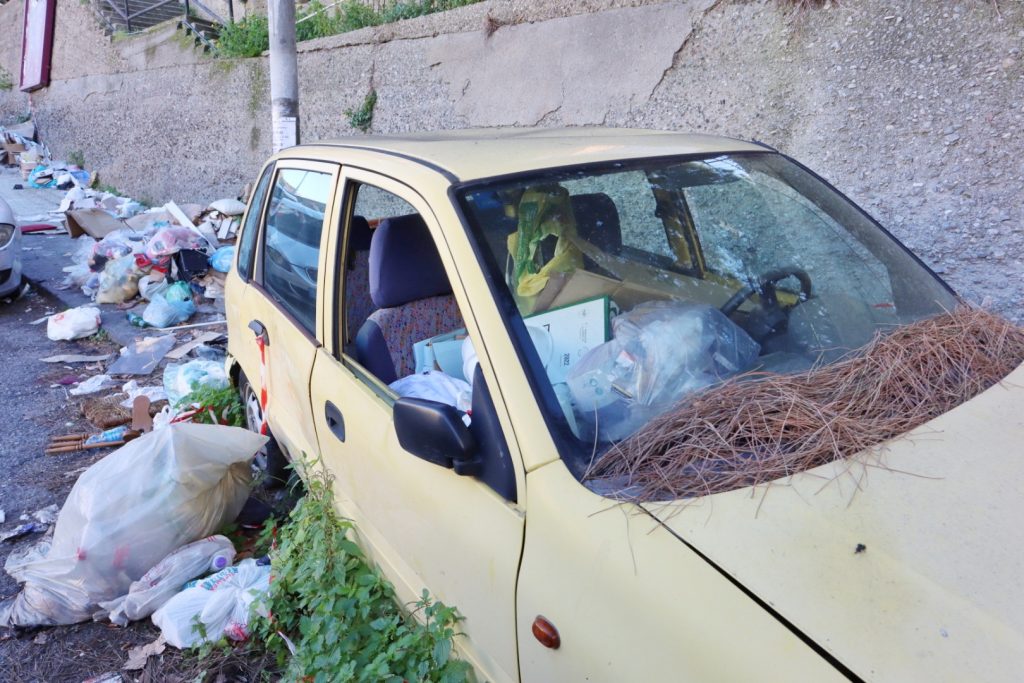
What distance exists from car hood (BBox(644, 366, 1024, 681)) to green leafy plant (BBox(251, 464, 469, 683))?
0.77 m

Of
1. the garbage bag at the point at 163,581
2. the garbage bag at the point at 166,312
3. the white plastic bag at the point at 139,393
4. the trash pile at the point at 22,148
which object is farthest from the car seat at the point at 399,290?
the trash pile at the point at 22,148

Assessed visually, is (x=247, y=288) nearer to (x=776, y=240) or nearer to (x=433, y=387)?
(x=433, y=387)

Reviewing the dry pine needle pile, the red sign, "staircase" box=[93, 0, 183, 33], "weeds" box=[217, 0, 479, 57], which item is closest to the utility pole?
"weeds" box=[217, 0, 479, 57]

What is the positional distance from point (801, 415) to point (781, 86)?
11.9 ft

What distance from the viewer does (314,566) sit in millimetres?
2186

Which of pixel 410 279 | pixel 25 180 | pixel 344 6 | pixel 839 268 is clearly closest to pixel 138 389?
Answer: pixel 410 279

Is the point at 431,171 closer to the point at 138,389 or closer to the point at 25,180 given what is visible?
the point at 138,389

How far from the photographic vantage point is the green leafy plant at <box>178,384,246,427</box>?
12.9 ft

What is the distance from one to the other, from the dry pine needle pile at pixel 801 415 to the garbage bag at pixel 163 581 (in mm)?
1997

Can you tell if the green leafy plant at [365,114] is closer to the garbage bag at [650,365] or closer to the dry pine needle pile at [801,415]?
the garbage bag at [650,365]

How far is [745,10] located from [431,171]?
367 centimetres

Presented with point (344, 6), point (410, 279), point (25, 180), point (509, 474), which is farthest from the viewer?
point (25, 180)

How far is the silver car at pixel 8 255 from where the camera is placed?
6.51 m

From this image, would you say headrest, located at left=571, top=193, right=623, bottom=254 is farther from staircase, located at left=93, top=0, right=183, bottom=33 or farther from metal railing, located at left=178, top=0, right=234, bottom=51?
staircase, located at left=93, top=0, right=183, bottom=33
